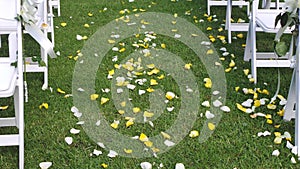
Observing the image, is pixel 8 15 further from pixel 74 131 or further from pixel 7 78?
pixel 74 131

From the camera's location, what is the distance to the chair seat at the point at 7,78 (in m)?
2.38

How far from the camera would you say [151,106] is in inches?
127

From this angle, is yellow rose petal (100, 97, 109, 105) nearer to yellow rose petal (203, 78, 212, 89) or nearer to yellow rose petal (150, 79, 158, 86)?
yellow rose petal (150, 79, 158, 86)

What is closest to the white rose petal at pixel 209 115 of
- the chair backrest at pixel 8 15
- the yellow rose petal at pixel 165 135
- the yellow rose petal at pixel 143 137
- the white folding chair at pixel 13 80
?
the yellow rose petal at pixel 165 135

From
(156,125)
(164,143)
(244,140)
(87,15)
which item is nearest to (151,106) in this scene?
(156,125)

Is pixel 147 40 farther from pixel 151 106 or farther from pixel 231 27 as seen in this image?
pixel 151 106

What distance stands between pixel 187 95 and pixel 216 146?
2.13 ft

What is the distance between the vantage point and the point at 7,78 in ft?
8.18

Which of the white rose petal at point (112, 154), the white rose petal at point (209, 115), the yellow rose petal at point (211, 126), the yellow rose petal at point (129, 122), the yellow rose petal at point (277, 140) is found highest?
the white rose petal at point (209, 115)

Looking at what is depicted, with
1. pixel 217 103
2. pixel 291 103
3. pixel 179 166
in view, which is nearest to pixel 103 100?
pixel 217 103

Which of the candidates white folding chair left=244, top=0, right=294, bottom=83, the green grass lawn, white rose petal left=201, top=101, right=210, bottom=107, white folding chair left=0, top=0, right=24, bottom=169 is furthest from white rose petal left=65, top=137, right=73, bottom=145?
white folding chair left=244, top=0, right=294, bottom=83

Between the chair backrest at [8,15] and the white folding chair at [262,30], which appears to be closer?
the chair backrest at [8,15]

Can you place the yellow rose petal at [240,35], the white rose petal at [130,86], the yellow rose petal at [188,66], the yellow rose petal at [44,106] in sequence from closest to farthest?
the yellow rose petal at [44,106] < the white rose petal at [130,86] < the yellow rose petal at [188,66] < the yellow rose petal at [240,35]

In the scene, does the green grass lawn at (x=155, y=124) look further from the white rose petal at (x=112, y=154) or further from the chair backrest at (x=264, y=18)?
the chair backrest at (x=264, y=18)
